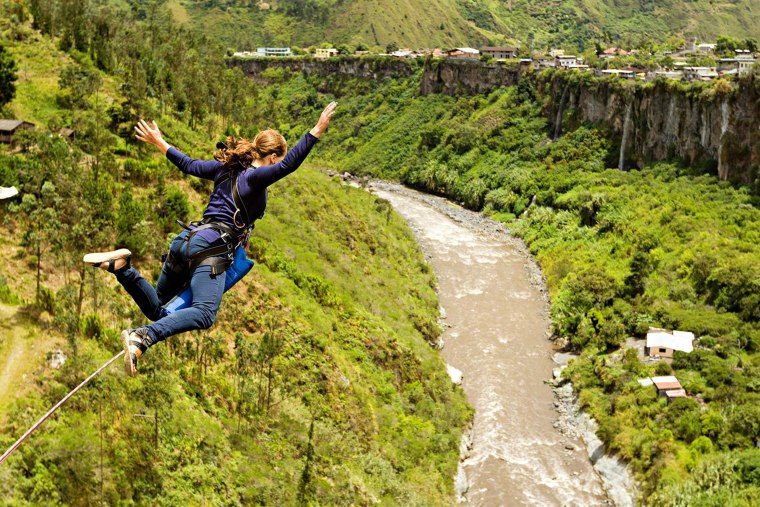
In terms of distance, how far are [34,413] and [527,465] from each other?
20.3 meters

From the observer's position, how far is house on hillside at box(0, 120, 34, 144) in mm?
25641

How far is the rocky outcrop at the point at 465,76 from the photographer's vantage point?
8650cm

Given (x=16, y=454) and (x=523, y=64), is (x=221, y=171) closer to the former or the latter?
(x=16, y=454)

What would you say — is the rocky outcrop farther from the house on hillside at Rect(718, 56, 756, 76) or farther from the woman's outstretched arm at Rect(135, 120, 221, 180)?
the woman's outstretched arm at Rect(135, 120, 221, 180)

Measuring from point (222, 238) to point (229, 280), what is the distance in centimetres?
57

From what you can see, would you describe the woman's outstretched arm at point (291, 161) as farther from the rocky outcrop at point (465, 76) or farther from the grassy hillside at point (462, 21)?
the grassy hillside at point (462, 21)

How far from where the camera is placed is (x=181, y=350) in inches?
786

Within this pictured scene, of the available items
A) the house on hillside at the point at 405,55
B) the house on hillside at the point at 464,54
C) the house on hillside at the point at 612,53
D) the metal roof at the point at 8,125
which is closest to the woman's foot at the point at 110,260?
the metal roof at the point at 8,125

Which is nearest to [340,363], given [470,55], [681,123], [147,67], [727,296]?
[727,296]

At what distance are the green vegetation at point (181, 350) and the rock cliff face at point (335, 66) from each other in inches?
2569

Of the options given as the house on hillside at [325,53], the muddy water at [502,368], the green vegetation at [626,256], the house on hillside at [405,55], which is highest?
the house on hillside at [405,55]

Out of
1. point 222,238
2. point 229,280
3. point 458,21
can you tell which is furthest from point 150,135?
point 458,21

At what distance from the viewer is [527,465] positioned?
28703 mm

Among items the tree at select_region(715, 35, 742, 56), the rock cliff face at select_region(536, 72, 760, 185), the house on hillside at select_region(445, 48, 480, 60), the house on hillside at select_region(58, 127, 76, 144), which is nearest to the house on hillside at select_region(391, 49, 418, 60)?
the house on hillside at select_region(445, 48, 480, 60)
